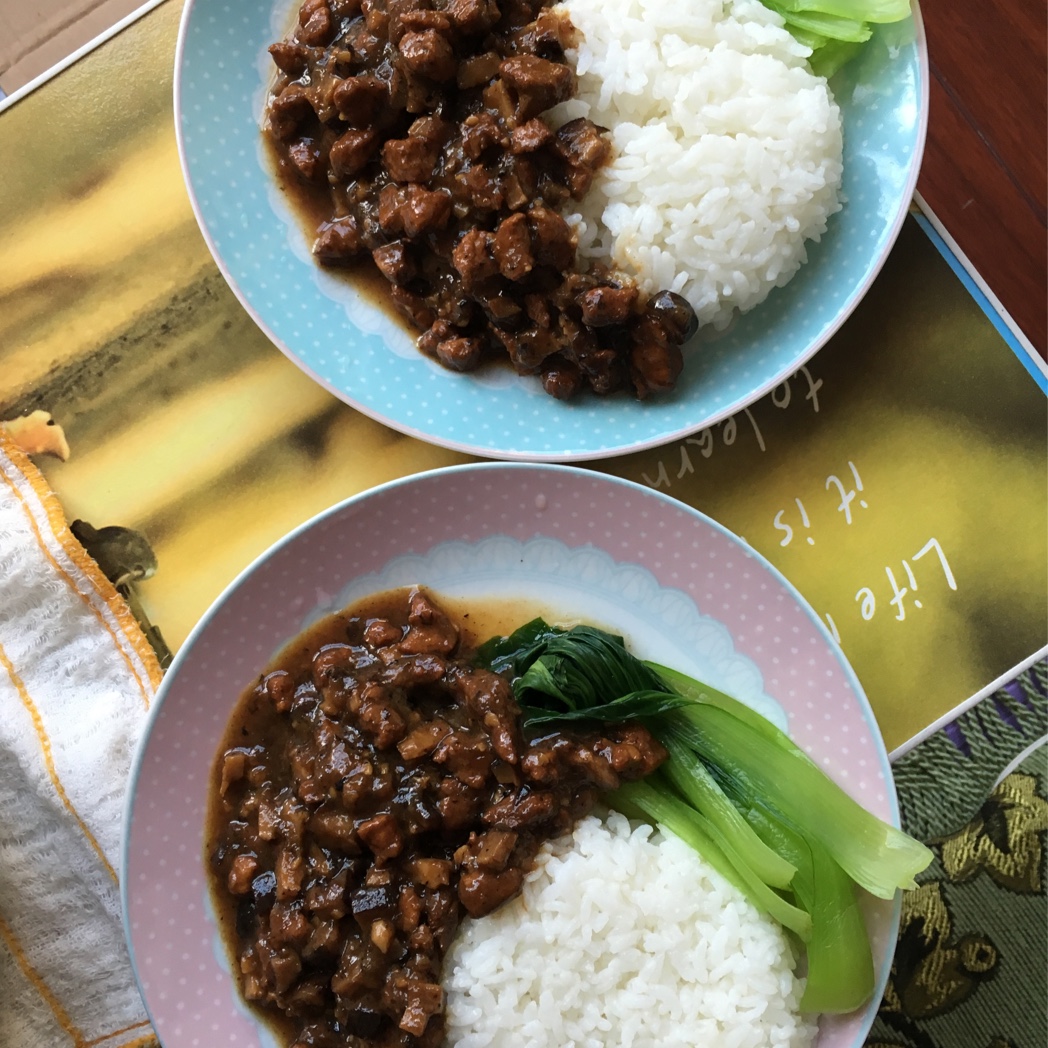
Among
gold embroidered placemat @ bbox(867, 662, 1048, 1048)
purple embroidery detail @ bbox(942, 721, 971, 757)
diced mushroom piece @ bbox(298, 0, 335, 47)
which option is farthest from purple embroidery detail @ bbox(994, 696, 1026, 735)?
diced mushroom piece @ bbox(298, 0, 335, 47)

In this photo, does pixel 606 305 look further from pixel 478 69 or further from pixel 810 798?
pixel 810 798

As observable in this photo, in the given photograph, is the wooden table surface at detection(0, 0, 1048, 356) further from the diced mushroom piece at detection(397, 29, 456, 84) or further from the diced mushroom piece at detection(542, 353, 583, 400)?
the diced mushroom piece at detection(397, 29, 456, 84)

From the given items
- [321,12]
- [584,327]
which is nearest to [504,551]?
[584,327]

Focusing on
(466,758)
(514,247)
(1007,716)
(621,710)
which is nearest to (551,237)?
(514,247)

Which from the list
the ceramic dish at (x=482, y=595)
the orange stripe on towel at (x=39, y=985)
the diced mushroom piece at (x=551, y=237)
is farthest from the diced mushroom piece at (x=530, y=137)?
the orange stripe on towel at (x=39, y=985)

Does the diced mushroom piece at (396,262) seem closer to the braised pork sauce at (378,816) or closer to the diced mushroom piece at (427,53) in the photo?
the diced mushroom piece at (427,53)

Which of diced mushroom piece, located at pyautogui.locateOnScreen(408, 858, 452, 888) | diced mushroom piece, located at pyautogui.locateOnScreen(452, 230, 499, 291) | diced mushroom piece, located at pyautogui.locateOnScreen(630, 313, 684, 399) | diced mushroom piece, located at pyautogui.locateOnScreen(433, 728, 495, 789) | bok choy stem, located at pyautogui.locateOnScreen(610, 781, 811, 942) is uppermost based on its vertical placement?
diced mushroom piece, located at pyautogui.locateOnScreen(452, 230, 499, 291)

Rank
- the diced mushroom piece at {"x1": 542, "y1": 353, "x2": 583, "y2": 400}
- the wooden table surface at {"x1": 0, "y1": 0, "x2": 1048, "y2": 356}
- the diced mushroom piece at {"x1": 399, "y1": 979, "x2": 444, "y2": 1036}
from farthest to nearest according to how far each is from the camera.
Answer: the wooden table surface at {"x1": 0, "y1": 0, "x2": 1048, "y2": 356} → the diced mushroom piece at {"x1": 542, "y1": 353, "x2": 583, "y2": 400} → the diced mushroom piece at {"x1": 399, "y1": 979, "x2": 444, "y2": 1036}
